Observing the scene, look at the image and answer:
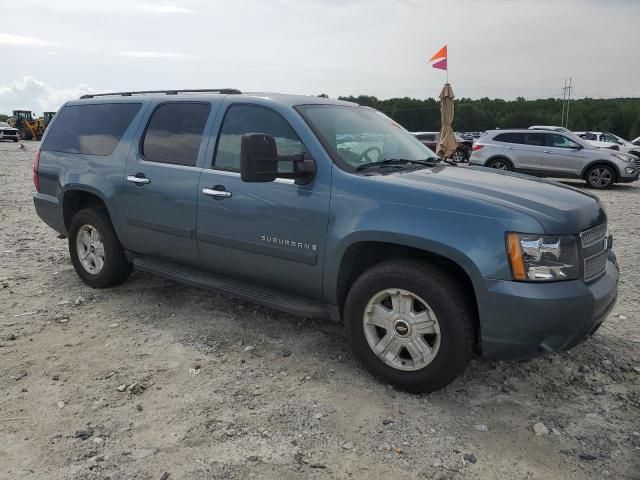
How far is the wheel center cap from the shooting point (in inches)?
124

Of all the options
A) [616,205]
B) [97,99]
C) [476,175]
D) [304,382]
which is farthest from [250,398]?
[616,205]

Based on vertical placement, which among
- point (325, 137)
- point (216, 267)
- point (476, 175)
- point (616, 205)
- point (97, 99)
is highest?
point (97, 99)

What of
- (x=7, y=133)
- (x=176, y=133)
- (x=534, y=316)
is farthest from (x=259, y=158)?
(x=7, y=133)

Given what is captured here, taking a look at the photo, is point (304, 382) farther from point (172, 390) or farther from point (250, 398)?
point (172, 390)

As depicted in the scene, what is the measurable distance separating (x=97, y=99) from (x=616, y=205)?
10.3 meters

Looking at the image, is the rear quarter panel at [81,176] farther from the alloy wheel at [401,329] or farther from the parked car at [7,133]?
the parked car at [7,133]

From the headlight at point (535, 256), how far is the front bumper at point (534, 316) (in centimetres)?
5

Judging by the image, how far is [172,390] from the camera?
3.30 meters

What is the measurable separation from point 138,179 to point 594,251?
3.44m

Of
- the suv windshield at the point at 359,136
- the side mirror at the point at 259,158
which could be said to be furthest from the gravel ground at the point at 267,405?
the suv windshield at the point at 359,136

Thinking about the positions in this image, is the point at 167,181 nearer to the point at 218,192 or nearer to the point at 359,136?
the point at 218,192

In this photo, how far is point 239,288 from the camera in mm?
3945

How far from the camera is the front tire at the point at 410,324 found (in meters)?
2.98

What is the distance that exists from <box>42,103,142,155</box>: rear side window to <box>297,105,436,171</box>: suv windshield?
6.15 ft
